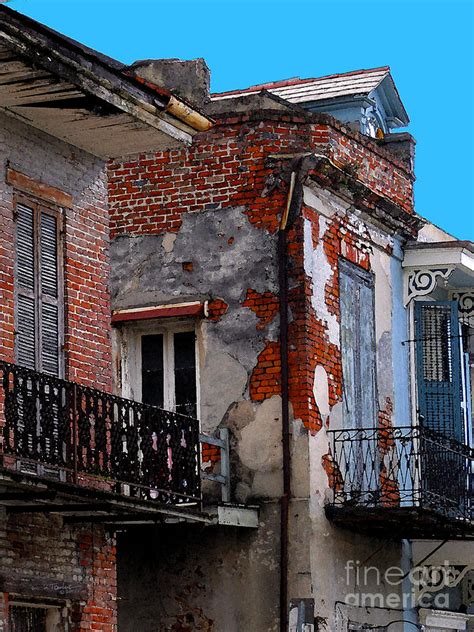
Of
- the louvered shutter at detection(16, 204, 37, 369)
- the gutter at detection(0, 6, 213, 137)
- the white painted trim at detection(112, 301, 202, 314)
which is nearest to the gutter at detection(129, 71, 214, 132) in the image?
the gutter at detection(0, 6, 213, 137)

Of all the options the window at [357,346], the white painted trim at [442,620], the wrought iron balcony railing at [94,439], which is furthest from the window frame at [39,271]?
the white painted trim at [442,620]

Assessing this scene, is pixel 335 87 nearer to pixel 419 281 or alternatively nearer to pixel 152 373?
pixel 419 281

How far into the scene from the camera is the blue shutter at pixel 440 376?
2034 centimetres

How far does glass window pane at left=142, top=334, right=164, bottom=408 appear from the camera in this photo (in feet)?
60.4

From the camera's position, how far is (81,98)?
13406mm

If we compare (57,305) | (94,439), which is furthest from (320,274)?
(94,439)

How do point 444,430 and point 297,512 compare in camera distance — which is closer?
point 297,512

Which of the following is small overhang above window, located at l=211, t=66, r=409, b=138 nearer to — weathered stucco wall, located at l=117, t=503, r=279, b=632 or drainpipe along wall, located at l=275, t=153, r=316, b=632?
drainpipe along wall, located at l=275, t=153, r=316, b=632

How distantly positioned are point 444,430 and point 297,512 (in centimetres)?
359

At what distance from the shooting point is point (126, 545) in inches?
714

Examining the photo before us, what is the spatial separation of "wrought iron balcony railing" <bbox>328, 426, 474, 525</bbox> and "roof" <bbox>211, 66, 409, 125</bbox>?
14.0ft

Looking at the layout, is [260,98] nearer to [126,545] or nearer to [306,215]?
[306,215]

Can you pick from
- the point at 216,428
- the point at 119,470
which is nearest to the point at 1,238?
the point at 119,470

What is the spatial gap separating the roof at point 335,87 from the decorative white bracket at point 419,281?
2.28 m
